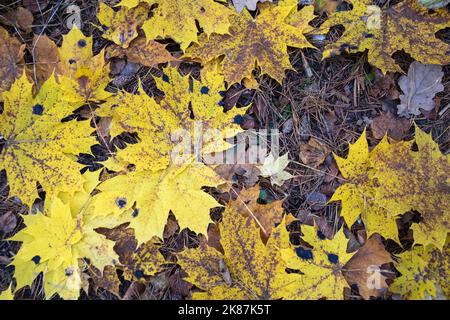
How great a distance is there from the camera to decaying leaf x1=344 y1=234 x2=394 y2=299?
5.95ft

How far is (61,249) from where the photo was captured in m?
1.82

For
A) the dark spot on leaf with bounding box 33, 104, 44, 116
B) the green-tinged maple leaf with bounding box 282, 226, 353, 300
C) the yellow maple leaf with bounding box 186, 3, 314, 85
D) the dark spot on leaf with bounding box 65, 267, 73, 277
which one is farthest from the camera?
the yellow maple leaf with bounding box 186, 3, 314, 85

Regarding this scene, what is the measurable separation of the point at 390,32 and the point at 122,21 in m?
1.45

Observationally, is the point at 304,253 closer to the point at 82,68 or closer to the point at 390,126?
the point at 390,126

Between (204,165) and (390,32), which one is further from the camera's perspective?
(390,32)

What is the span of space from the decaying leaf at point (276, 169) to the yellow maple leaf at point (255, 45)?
42 cm

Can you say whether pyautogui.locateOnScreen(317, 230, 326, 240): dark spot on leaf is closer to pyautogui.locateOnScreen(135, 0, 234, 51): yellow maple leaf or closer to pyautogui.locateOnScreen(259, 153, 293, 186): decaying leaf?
pyautogui.locateOnScreen(259, 153, 293, 186): decaying leaf

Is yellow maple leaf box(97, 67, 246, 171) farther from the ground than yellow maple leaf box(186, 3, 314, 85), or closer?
closer

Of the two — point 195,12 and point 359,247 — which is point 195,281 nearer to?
point 359,247

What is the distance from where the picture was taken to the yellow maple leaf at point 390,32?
6.71 feet

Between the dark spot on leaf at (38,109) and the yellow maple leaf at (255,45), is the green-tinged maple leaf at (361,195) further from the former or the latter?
the dark spot on leaf at (38,109)

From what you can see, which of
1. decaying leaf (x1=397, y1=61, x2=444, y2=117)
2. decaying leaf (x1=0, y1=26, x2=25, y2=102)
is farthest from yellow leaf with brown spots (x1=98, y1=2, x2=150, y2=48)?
decaying leaf (x1=397, y1=61, x2=444, y2=117)

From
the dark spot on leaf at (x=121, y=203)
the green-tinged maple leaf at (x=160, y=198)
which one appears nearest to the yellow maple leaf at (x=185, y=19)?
the green-tinged maple leaf at (x=160, y=198)

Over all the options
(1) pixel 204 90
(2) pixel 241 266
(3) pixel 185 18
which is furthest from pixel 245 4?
(2) pixel 241 266
